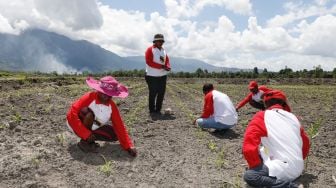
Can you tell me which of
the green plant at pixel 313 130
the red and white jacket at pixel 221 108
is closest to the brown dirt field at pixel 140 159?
the green plant at pixel 313 130

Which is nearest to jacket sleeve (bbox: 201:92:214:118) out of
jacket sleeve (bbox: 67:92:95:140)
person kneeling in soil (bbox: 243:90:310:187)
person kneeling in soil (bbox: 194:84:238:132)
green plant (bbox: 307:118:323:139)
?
person kneeling in soil (bbox: 194:84:238:132)

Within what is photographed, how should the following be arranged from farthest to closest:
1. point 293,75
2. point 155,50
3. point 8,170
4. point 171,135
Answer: point 293,75 → point 155,50 → point 171,135 → point 8,170

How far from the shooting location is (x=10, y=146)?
6258 millimetres

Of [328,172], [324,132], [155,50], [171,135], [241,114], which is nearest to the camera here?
[328,172]

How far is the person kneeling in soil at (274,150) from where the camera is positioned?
4773mm

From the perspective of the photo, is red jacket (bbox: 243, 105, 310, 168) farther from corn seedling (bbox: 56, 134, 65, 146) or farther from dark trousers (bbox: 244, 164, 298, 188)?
corn seedling (bbox: 56, 134, 65, 146)

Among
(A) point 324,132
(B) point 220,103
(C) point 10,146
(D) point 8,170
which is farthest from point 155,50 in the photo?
(D) point 8,170

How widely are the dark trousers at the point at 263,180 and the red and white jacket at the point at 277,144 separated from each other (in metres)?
0.05

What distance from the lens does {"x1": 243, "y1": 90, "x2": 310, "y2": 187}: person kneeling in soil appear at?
4773 mm

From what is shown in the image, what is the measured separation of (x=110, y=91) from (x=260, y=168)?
7.60 feet

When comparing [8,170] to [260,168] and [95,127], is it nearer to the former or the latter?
[95,127]

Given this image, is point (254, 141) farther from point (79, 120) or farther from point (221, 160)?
point (79, 120)

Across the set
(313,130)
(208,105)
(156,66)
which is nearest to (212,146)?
(208,105)

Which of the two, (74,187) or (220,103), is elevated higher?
(220,103)
